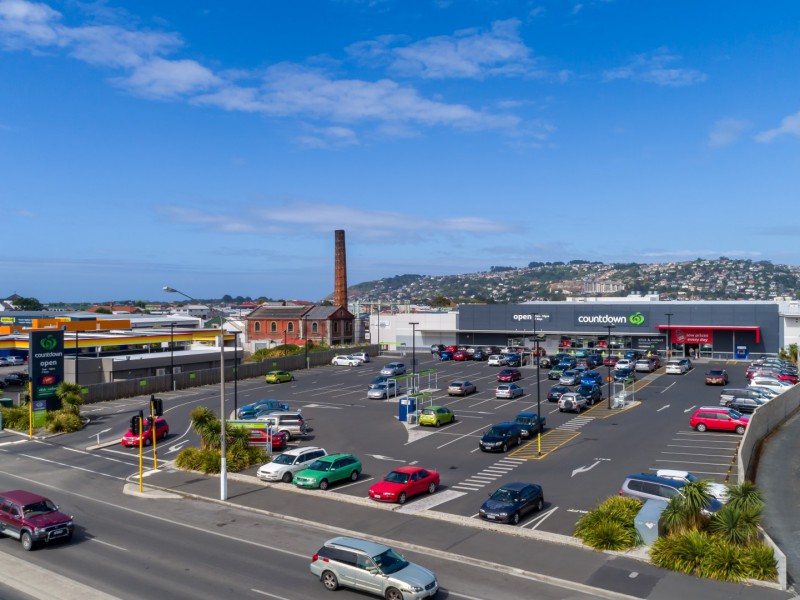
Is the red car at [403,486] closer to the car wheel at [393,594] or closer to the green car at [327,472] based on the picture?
the green car at [327,472]

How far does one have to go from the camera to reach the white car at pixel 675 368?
222 ft

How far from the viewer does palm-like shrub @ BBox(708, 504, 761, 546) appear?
65.8 feet

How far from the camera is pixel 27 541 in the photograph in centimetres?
2155

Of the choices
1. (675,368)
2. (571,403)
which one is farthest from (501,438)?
(675,368)

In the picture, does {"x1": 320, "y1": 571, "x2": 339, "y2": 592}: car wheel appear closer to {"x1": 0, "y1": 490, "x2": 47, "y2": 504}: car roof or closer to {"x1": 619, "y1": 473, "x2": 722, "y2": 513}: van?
{"x1": 0, "y1": 490, "x2": 47, "y2": 504}: car roof

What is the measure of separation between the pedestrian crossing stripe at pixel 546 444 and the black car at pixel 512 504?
994 cm

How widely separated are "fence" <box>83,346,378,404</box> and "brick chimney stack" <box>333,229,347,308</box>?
43.0 m

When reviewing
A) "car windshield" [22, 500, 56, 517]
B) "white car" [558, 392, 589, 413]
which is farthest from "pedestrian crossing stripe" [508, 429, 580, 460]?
"car windshield" [22, 500, 56, 517]

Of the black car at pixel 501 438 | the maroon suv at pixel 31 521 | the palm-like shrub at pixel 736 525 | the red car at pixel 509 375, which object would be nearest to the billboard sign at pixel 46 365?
the maroon suv at pixel 31 521

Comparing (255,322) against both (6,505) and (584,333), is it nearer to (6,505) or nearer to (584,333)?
(584,333)

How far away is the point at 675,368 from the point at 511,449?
36872mm

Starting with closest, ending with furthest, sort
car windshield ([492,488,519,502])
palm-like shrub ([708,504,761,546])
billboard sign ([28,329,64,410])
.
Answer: palm-like shrub ([708,504,761,546]), car windshield ([492,488,519,502]), billboard sign ([28,329,64,410])

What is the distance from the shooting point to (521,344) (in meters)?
91.9

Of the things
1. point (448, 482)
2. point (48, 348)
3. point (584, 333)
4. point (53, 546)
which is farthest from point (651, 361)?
point (53, 546)
